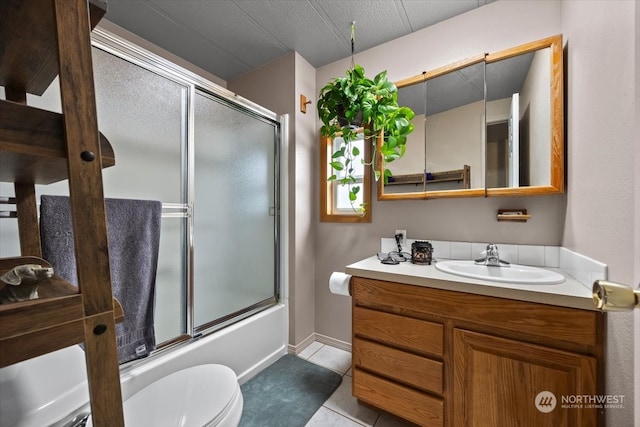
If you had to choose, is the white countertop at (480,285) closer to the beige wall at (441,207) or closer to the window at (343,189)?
the beige wall at (441,207)

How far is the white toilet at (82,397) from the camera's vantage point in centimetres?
69

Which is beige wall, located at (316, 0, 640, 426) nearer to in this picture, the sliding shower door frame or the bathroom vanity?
the bathroom vanity

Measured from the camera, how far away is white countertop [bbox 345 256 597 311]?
2.98 ft

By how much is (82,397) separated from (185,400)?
1.00ft

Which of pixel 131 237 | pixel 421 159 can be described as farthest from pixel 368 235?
pixel 131 237

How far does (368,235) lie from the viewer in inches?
75.9

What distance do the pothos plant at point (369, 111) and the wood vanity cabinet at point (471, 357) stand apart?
917 mm

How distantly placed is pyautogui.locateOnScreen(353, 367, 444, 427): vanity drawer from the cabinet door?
0.28 feet

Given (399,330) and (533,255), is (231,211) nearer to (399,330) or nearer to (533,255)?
(399,330)

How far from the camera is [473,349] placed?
3.50ft

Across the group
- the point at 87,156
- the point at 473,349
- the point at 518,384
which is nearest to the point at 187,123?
the point at 87,156

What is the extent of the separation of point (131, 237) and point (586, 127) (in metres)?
2.00

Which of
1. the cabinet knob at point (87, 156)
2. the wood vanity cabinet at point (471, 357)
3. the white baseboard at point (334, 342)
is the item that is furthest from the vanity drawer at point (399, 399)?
the cabinet knob at point (87, 156)

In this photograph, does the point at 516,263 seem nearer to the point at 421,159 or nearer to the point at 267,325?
the point at 421,159
